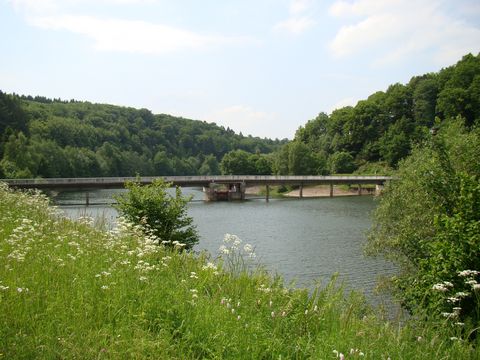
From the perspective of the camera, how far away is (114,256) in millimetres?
8422

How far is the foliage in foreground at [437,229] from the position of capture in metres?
10.7

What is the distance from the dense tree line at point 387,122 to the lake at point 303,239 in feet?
191

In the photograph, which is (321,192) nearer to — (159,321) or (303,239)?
(303,239)

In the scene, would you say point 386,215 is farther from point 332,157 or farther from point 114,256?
point 332,157

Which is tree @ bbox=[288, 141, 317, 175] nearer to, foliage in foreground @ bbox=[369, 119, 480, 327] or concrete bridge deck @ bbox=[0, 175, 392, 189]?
concrete bridge deck @ bbox=[0, 175, 392, 189]

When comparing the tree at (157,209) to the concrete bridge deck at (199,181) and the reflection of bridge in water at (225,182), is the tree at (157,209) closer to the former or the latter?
the concrete bridge deck at (199,181)

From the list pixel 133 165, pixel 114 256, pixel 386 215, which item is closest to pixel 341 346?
pixel 114 256

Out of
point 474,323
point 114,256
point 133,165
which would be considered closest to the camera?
point 114,256

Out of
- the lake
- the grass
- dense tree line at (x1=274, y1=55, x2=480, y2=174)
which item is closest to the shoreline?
dense tree line at (x1=274, y1=55, x2=480, y2=174)

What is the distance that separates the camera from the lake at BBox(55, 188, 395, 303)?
26.4 m

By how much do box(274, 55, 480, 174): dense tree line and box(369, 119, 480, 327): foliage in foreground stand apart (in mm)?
88326

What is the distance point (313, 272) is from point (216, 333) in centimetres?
2188

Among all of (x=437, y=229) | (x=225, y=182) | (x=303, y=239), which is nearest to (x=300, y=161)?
(x=225, y=182)

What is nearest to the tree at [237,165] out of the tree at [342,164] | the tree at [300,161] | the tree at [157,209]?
the tree at [300,161]
